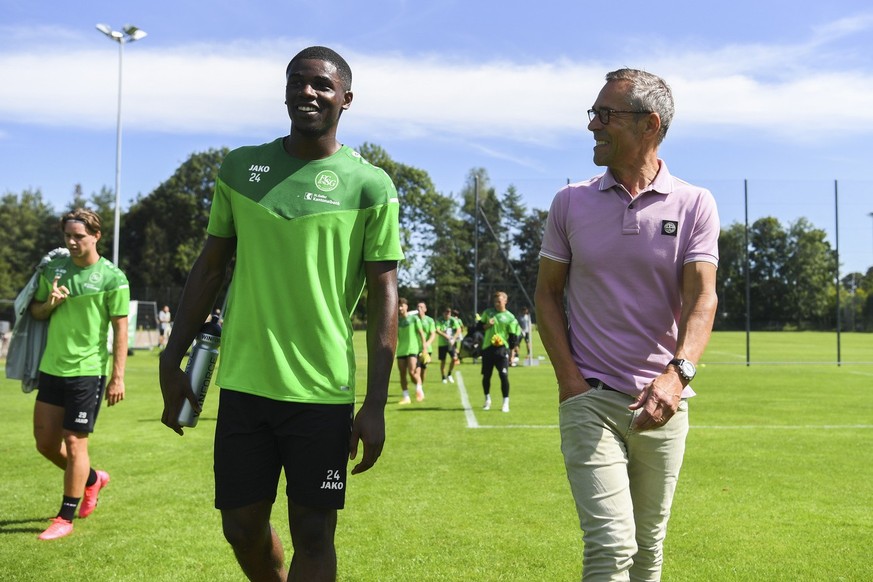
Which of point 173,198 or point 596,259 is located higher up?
point 173,198

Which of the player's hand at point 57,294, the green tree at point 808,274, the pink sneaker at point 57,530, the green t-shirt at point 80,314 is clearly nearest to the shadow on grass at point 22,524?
the pink sneaker at point 57,530

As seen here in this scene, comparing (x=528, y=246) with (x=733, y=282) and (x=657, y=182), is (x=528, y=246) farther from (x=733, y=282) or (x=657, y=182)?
(x=657, y=182)

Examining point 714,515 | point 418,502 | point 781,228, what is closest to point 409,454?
point 418,502

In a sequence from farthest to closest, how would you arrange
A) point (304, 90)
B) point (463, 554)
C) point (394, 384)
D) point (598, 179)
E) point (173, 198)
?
1. point (173, 198)
2. point (394, 384)
3. point (463, 554)
4. point (598, 179)
5. point (304, 90)

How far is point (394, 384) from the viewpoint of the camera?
23.1 m

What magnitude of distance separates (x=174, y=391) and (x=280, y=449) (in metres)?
0.51

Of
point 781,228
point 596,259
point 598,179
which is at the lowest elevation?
point 596,259

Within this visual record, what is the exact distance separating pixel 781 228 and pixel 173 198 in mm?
58918

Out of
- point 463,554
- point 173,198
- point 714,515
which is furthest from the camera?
point 173,198

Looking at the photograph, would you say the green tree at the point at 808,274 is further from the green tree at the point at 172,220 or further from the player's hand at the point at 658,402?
the green tree at the point at 172,220

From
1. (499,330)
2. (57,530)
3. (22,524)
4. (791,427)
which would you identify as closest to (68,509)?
(57,530)

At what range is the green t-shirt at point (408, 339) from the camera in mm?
18594

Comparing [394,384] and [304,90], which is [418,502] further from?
[394,384]

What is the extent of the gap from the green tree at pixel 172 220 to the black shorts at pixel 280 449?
3117 inches
